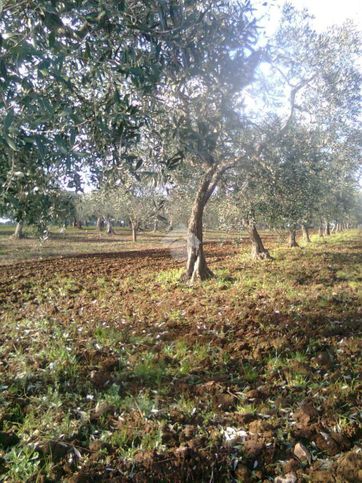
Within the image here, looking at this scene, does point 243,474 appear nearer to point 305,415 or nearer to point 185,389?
point 305,415

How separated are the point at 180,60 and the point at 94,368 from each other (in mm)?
5156

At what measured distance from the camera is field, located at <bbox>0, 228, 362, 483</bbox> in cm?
336

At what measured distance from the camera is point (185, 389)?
4781 millimetres

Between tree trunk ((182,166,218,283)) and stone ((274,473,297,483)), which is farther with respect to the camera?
tree trunk ((182,166,218,283))

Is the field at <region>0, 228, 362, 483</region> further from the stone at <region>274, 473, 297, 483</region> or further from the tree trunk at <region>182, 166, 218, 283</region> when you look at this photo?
the tree trunk at <region>182, 166, 218, 283</region>

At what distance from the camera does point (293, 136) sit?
11.0 meters

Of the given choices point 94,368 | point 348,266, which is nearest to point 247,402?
point 94,368

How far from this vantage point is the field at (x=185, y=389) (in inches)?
132

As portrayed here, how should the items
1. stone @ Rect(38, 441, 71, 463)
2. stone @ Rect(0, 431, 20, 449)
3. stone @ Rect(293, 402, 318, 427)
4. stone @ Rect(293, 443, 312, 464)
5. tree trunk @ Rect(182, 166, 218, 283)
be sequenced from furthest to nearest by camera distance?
tree trunk @ Rect(182, 166, 218, 283)
stone @ Rect(293, 402, 318, 427)
stone @ Rect(0, 431, 20, 449)
stone @ Rect(38, 441, 71, 463)
stone @ Rect(293, 443, 312, 464)

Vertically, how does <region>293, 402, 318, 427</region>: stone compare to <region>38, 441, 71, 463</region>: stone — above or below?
above

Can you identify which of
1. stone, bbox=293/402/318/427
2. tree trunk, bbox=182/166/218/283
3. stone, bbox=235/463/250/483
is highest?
tree trunk, bbox=182/166/218/283

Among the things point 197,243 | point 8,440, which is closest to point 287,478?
point 8,440

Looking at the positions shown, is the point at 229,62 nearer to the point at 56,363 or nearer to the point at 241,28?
the point at 241,28

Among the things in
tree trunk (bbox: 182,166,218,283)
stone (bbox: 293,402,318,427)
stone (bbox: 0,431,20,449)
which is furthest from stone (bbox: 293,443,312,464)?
tree trunk (bbox: 182,166,218,283)
